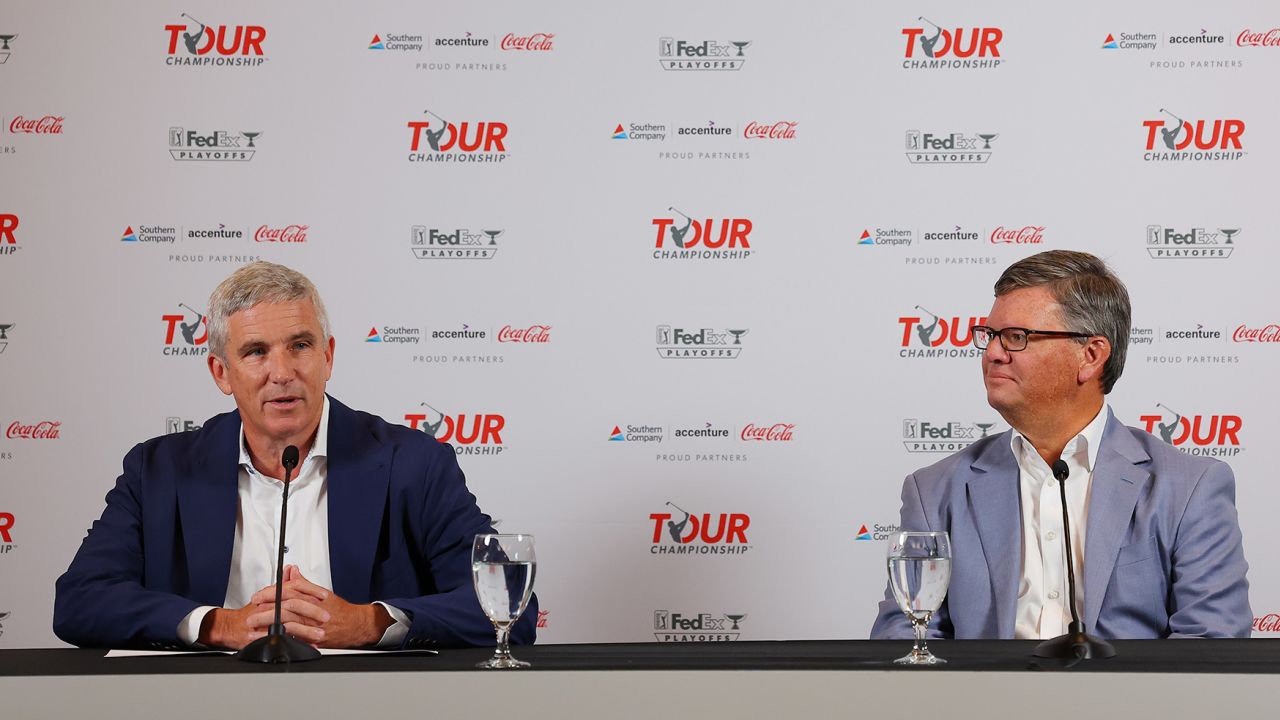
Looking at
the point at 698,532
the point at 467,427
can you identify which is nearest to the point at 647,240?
the point at 467,427

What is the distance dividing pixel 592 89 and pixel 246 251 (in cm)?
130

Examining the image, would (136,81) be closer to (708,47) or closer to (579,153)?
(579,153)

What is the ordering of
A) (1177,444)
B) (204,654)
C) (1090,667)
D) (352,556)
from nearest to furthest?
(1090,667), (204,654), (352,556), (1177,444)

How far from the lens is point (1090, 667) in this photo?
4.44 feet

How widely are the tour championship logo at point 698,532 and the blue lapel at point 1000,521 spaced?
5.06ft

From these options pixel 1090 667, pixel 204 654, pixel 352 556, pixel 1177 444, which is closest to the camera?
pixel 1090 667

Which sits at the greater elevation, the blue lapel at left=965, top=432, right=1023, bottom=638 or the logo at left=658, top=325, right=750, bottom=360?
the logo at left=658, top=325, right=750, bottom=360

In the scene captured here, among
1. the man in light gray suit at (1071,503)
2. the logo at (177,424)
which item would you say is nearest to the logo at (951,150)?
the man in light gray suit at (1071,503)

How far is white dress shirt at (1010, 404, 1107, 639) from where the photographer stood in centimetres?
235

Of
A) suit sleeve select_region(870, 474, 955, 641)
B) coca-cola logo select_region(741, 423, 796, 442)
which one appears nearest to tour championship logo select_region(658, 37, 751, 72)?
coca-cola logo select_region(741, 423, 796, 442)

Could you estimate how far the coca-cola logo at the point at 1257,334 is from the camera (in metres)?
3.91

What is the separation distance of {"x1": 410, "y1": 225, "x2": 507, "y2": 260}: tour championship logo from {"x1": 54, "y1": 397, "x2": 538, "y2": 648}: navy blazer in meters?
1.64

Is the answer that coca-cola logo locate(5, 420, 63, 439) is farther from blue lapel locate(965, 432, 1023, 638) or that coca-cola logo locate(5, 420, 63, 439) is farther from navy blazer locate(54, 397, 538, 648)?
blue lapel locate(965, 432, 1023, 638)

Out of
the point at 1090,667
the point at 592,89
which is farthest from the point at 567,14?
the point at 1090,667
